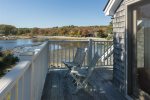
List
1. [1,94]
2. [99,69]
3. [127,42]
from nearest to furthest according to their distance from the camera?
[1,94], [127,42], [99,69]

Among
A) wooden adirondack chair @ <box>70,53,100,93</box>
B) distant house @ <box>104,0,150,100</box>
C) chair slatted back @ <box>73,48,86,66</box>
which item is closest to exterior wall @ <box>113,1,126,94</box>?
distant house @ <box>104,0,150,100</box>

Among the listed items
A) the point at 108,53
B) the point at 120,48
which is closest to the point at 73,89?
the point at 120,48

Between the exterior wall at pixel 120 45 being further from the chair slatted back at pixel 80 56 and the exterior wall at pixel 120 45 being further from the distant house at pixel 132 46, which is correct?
the chair slatted back at pixel 80 56

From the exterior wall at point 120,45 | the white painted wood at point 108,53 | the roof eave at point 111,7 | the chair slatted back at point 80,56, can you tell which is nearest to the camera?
the exterior wall at point 120,45

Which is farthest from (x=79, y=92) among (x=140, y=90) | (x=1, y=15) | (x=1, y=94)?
(x=1, y=15)

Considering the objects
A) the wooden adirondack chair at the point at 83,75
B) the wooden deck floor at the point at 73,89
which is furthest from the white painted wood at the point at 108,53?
the wooden adirondack chair at the point at 83,75

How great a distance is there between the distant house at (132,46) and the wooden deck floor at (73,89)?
0.29 meters

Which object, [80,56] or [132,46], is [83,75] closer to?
[132,46]

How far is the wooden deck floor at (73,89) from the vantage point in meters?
5.13

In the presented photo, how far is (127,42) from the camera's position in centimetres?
496

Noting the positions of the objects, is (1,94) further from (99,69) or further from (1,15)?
(1,15)

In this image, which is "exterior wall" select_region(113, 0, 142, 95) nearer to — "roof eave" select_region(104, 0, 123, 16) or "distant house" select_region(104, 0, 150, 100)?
"distant house" select_region(104, 0, 150, 100)

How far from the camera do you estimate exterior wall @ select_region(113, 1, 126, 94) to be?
208 inches

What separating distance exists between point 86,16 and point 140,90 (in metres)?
34.4
